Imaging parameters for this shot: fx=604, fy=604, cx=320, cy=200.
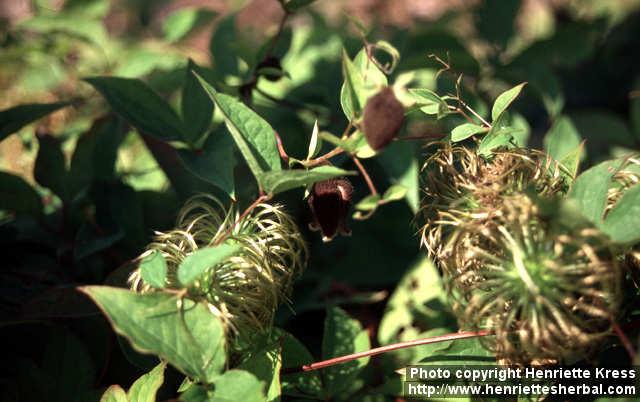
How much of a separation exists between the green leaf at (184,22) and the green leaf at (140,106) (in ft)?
1.26

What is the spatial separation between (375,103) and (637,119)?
919 millimetres

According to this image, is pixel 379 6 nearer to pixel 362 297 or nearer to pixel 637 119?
pixel 637 119

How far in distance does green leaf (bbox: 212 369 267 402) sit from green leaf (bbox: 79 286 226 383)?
0.01 meters

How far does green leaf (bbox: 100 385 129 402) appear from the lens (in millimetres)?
669

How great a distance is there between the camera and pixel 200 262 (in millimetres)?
546

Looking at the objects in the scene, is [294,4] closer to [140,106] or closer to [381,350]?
[140,106]

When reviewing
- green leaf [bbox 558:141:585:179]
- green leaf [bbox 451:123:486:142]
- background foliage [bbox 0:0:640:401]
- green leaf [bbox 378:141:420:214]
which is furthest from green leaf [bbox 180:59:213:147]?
green leaf [bbox 558:141:585:179]

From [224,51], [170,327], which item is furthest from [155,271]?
[224,51]

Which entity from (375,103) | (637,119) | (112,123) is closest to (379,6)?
(637,119)

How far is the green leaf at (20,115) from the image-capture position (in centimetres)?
88

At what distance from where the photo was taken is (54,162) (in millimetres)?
950

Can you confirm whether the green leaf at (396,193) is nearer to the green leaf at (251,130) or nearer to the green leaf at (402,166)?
the green leaf at (251,130)

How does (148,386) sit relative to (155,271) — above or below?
below

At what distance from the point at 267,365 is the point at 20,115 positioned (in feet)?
Result: 1.77
